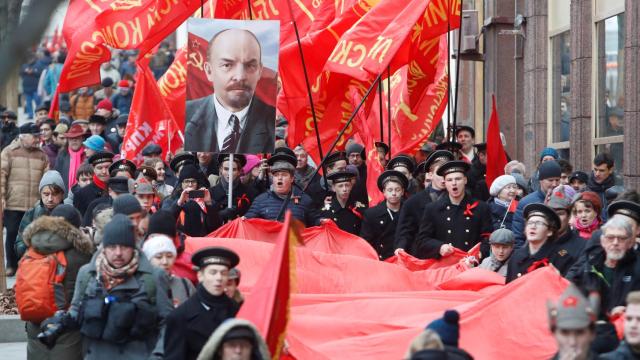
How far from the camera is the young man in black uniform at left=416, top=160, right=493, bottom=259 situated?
14086 mm

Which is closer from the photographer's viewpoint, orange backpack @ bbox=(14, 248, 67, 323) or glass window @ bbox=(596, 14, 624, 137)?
orange backpack @ bbox=(14, 248, 67, 323)

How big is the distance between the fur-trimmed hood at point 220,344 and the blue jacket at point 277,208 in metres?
7.33

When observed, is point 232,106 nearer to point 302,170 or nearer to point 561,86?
point 302,170

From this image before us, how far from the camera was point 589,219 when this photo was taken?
12133mm

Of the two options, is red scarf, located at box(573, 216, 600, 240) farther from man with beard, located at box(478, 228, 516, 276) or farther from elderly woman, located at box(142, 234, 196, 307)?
elderly woman, located at box(142, 234, 196, 307)

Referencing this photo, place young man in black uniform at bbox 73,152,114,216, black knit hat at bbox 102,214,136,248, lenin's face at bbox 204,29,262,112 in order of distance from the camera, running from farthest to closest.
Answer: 1. young man in black uniform at bbox 73,152,114,216
2. lenin's face at bbox 204,29,262,112
3. black knit hat at bbox 102,214,136,248

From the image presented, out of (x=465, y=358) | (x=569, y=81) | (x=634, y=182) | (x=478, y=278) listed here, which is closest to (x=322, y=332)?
(x=478, y=278)

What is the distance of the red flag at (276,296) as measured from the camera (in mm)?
8367

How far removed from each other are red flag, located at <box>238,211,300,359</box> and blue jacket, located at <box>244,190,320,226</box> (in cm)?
658

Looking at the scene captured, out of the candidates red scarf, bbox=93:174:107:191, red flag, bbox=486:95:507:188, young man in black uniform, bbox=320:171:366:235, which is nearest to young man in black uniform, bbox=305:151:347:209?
young man in black uniform, bbox=320:171:366:235

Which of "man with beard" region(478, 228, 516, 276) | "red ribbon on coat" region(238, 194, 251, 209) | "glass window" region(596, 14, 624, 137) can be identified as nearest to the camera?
"man with beard" region(478, 228, 516, 276)

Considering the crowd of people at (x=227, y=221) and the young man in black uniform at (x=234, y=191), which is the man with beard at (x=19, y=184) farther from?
the young man in black uniform at (x=234, y=191)

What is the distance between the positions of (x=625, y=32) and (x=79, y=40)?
21.0 feet

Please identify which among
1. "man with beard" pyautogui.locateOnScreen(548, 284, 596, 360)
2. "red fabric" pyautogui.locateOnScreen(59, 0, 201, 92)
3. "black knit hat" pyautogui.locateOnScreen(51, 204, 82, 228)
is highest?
"red fabric" pyautogui.locateOnScreen(59, 0, 201, 92)
